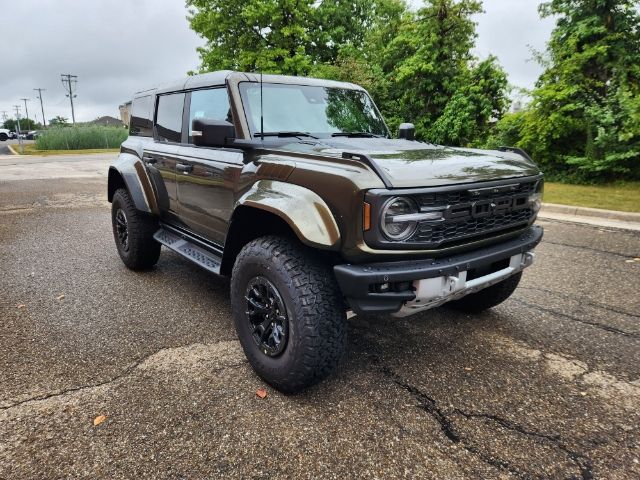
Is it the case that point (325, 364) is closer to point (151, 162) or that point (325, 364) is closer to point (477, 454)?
point (477, 454)

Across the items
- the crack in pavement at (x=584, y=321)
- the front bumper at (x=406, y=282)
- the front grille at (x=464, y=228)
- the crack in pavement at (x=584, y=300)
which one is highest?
the front grille at (x=464, y=228)

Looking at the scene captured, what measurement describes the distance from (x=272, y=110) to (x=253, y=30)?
883 inches

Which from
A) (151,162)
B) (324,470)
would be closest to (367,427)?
(324,470)

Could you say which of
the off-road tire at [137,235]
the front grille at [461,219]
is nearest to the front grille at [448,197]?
the front grille at [461,219]

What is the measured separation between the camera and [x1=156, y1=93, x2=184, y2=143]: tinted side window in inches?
153

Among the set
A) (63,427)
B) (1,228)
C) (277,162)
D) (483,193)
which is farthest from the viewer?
(1,228)

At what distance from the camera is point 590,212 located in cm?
811

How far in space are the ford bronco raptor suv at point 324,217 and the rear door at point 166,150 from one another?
185 mm

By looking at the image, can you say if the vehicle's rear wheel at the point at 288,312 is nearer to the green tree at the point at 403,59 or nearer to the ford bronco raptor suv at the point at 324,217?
the ford bronco raptor suv at the point at 324,217

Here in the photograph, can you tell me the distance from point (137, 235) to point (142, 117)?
4.06ft

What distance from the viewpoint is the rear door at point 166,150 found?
384 centimetres

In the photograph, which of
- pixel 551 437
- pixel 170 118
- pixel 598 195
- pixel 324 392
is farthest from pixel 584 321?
pixel 598 195

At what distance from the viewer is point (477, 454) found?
209 centimetres

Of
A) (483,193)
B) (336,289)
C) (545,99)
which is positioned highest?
(545,99)
